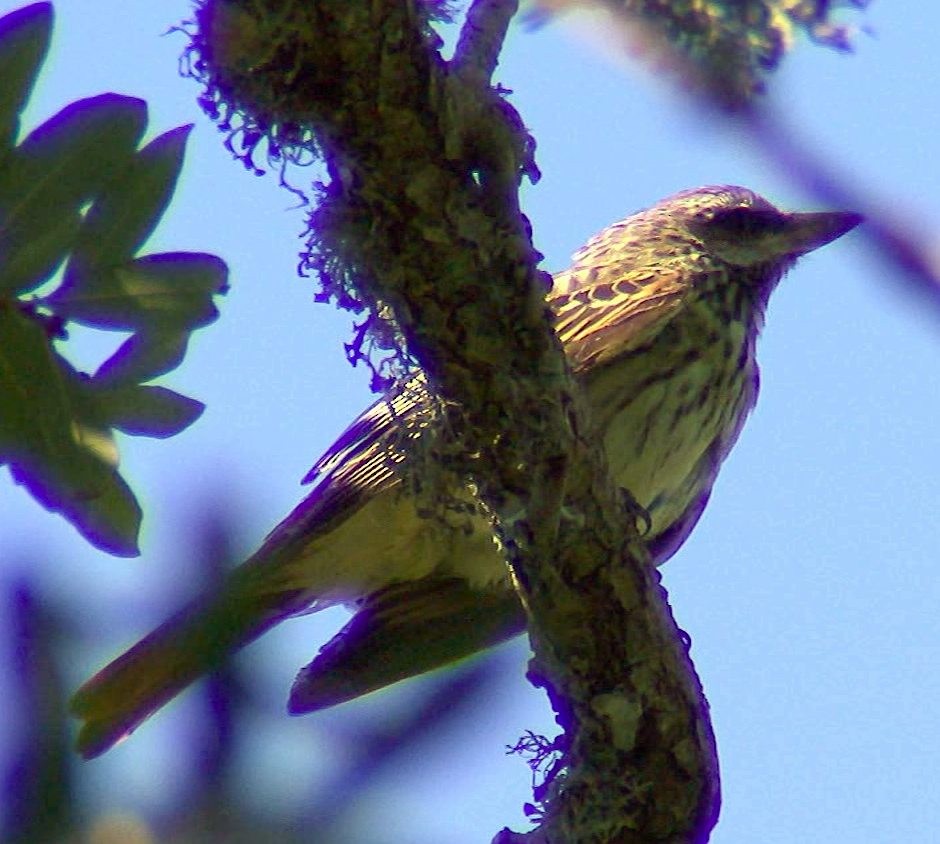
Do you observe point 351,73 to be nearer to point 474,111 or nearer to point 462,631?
point 474,111

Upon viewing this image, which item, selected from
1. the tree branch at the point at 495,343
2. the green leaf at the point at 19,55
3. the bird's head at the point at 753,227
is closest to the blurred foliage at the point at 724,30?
the tree branch at the point at 495,343

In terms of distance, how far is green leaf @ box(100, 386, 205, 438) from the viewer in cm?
195

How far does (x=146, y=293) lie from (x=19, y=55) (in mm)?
338

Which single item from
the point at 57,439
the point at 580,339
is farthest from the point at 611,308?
the point at 57,439

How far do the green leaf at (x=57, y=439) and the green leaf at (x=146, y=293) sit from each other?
6 centimetres

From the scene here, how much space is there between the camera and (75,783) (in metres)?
0.80

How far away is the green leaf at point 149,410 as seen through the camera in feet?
6.40

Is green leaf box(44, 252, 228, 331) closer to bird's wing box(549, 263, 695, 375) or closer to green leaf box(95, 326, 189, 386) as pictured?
green leaf box(95, 326, 189, 386)

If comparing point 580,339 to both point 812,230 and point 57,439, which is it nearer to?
point 812,230

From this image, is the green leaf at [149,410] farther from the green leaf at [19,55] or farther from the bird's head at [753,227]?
the bird's head at [753,227]

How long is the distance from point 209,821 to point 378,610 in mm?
2740

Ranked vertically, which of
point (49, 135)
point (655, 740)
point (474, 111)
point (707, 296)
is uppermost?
point (707, 296)

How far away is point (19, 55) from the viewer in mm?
1757

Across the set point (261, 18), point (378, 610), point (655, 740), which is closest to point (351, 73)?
point (261, 18)
